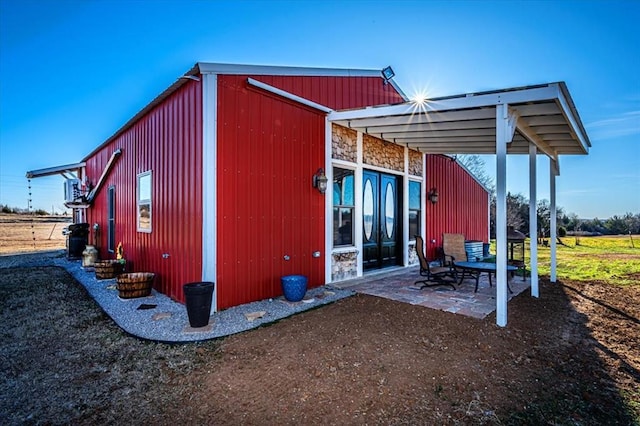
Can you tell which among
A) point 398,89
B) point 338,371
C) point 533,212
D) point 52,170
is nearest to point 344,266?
point 533,212

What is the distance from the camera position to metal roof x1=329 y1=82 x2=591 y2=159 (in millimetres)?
3904

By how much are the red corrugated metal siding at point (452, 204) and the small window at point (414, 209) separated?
37 cm

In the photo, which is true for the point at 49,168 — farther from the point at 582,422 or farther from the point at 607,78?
the point at 607,78

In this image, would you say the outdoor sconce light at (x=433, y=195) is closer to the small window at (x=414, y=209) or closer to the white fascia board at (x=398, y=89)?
the small window at (x=414, y=209)

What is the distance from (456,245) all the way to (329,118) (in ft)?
13.4

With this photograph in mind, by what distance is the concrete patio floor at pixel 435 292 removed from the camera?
454 cm

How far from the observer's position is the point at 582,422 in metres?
2.07

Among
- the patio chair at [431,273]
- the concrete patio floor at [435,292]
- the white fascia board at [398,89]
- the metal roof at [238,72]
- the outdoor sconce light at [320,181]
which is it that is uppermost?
the white fascia board at [398,89]

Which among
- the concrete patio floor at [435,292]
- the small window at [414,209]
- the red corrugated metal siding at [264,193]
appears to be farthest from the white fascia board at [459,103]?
the small window at [414,209]

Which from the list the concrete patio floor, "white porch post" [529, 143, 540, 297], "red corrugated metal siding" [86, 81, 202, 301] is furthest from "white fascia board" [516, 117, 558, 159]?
"red corrugated metal siding" [86, 81, 202, 301]

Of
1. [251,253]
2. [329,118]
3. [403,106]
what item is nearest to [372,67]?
[329,118]

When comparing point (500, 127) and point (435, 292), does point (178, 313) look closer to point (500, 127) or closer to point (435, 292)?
point (435, 292)

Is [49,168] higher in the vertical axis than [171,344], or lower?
higher

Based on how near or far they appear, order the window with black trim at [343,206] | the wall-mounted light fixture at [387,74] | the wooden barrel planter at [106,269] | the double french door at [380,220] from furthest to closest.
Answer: the wall-mounted light fixture at [387,74] → the double french door at [380,220] → the wooden barrel planter at [106,269] → the window with black trim at [343,206]
